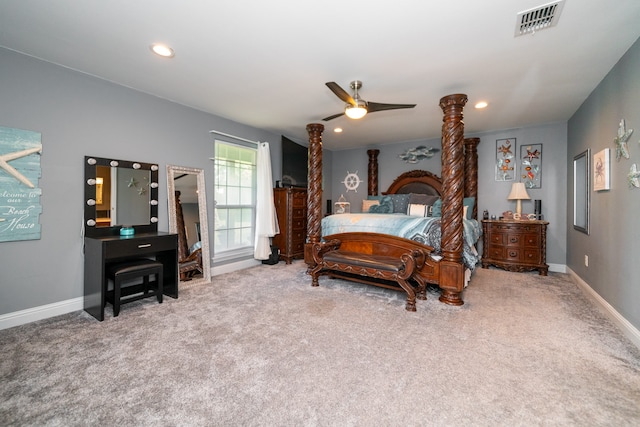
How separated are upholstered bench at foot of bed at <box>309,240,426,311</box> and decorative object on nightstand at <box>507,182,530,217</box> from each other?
258cm

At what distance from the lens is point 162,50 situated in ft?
8.21

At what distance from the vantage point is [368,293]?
351 cm

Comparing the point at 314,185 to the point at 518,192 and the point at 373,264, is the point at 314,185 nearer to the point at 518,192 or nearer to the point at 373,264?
the point at 373,264

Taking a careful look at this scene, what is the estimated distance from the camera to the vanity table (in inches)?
109

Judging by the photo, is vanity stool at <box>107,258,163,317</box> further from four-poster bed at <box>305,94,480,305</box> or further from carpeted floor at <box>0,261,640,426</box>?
four-poster bed at <box>305,94,480,305</box>

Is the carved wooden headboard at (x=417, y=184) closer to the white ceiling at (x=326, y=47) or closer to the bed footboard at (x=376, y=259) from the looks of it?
the white ceiling at (x=326, y=47)

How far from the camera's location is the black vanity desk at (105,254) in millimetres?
2695

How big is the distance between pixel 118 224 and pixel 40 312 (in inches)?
41.6

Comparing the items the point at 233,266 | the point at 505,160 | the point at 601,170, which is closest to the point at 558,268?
the point at 505,160

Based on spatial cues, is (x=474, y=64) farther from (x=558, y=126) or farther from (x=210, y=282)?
(x=210, y=282)

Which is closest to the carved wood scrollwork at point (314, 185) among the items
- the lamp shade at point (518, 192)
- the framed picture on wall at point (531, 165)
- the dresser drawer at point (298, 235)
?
the dresser drawer at point (298, 235)

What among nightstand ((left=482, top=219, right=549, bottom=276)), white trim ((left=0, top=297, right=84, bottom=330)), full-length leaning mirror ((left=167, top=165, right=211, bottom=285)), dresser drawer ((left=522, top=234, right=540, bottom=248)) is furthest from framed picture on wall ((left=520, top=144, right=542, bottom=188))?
white trim ((left=0, top=297, right=84, bottom=330))

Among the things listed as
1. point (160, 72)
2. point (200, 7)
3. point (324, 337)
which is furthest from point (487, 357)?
point (160, 72)

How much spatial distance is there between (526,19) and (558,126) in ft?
11.9
